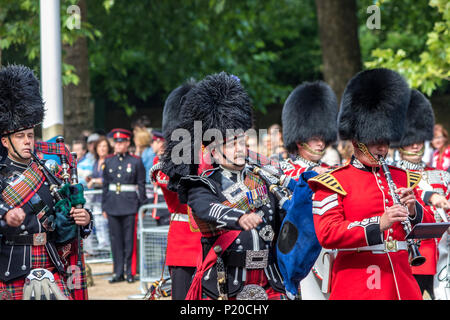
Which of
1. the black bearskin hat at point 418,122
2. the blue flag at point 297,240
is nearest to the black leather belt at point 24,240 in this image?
the blue flag at point 297,240

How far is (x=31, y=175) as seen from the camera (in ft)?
16.4

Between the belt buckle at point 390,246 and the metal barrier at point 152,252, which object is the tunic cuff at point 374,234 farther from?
the metal barrier at point 152,252

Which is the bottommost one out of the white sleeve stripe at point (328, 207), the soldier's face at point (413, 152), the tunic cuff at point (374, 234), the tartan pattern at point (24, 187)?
the tunic cuff at point (374, 234)

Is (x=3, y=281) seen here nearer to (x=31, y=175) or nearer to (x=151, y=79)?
(x=31, y=175)

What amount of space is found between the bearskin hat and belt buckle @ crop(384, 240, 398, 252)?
7.51 feet

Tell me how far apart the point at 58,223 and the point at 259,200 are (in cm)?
129

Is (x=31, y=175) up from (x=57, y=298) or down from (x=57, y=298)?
up

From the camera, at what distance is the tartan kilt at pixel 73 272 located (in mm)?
5121

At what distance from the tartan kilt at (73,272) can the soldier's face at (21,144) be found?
2.10ft

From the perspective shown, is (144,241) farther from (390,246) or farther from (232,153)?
(390,246)

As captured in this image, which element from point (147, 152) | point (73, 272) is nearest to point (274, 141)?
point (147, 152)

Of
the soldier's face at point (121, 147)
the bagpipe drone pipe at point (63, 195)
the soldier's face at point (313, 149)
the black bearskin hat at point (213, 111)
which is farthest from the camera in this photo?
the soldier's face at point (121, 147)

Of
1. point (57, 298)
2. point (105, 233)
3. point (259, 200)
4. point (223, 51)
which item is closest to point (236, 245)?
point (259, 200)

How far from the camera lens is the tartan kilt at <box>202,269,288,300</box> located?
4516mm
